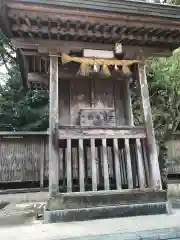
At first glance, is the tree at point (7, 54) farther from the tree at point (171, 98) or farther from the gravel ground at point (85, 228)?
the gravel ground at point (85, 228)

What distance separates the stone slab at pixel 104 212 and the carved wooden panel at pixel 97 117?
2093 millimetres

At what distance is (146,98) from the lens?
5012 millimetres

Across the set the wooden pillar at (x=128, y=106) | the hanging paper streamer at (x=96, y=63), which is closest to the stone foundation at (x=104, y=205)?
the wooden pillar at (x=128, y=106)

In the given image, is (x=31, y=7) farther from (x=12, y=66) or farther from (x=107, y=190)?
(x=12, y=66)

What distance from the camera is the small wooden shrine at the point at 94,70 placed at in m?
4.13

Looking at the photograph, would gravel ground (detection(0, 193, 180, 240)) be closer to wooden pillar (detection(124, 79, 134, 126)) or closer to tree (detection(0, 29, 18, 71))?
wooden pillar (detection(124, 79, 134, 126))

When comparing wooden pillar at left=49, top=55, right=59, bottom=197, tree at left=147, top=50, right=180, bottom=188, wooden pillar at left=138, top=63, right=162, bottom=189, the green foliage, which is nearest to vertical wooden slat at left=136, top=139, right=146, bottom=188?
wooden pillar at left=138, top=63, right=162, bottom=189

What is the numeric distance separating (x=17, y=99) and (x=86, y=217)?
11.2 meters

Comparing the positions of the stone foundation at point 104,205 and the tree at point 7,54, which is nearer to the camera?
the stone foundation at point 104,205

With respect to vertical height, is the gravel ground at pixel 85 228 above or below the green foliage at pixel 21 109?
below

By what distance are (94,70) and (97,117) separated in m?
1.25

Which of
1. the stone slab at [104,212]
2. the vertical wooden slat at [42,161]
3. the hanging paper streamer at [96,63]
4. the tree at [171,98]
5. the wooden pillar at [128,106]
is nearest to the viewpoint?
the stone slab at [104,212]

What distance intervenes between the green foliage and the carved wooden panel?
652 centimetres

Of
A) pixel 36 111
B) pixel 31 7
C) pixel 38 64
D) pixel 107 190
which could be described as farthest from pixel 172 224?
pixel 36 111
